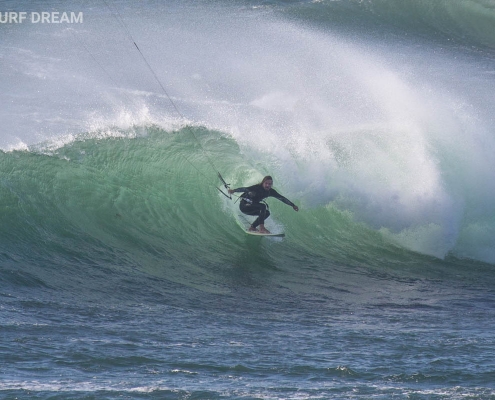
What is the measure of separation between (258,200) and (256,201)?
0.04 m

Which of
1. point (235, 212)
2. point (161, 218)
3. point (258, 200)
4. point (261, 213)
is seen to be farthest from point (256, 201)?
point (161, 218)

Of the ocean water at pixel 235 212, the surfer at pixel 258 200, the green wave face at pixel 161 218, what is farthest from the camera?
the surfer at pixel 258 200

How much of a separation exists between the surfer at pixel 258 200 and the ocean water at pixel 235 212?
576 millimetres

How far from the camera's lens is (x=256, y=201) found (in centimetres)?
1392

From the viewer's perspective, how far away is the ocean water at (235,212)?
8883 millimetres

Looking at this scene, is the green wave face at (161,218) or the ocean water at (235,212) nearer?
the ocean water at (235,212)

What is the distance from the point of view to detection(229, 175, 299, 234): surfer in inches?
543

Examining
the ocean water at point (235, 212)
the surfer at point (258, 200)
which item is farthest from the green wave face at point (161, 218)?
the surfer at point (258, 200)

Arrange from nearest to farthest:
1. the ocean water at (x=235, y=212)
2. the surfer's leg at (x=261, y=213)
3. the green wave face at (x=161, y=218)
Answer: the ocean water at (x=235, y=212), the green wave face at (x=161, y=218), the surfer's leg at (x=261, y=213)

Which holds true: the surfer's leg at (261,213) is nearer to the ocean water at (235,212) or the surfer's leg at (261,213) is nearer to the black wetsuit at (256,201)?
the black wetsuit at (256,201)

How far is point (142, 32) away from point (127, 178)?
38.4 feet

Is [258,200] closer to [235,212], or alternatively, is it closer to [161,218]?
[235,212]

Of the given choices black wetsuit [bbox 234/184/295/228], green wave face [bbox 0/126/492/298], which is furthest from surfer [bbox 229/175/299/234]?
green wave face [bbox 0/126/492/298]

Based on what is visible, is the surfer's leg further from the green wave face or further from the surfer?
the green wave face
